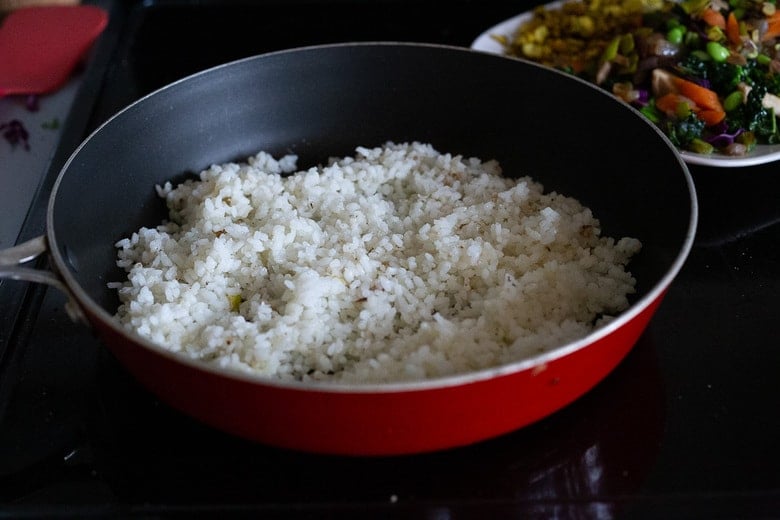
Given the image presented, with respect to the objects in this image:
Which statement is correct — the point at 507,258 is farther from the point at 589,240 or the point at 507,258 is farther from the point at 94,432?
the point at 94,432

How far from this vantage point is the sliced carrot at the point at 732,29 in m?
1.70

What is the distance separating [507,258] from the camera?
4.26ft

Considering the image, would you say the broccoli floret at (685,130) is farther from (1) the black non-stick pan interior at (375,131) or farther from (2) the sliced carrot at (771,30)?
(2) the sliced carrot at (771,30)

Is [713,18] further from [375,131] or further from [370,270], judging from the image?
[370,270]

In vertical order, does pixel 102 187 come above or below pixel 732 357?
above

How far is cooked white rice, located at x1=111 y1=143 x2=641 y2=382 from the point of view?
3.72 feet

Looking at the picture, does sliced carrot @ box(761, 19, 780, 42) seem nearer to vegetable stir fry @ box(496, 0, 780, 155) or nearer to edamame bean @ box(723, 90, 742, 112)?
vegetable stir fry @ box(496, 0, 780, 155)

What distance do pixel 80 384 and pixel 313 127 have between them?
0.74 meters

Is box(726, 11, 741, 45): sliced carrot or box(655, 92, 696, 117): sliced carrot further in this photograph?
box(726, 11, 741, 45): sliced carrot

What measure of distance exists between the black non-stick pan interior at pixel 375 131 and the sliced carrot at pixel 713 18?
494 mm

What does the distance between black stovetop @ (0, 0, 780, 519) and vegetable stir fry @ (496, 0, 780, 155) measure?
268 mm

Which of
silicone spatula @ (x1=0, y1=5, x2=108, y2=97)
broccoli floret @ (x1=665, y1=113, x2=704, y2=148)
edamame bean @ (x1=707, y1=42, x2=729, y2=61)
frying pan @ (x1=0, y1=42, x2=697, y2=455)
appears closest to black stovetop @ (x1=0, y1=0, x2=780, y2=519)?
frying pan @ (x1=0, y1=42, x2=697, y2=455)

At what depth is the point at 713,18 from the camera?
171 centimetres

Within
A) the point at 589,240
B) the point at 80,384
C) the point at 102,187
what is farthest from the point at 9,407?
the point at 589,240
